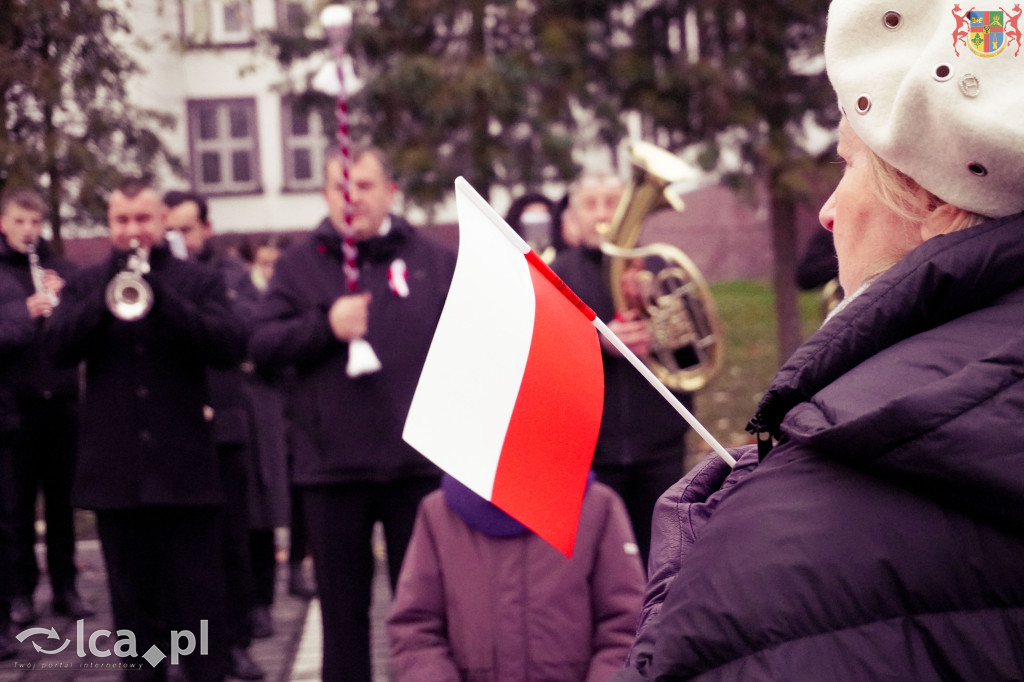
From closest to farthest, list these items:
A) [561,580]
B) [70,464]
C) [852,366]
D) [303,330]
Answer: [852,366]
[561,580]
[303,330]
[70,464]

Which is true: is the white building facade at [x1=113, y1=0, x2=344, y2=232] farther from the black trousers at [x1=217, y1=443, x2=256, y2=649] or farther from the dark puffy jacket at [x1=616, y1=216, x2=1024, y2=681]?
the dark puffy jacket at [x1=616, y1=216, x2=1024, y2=681]

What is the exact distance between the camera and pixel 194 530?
4969mm

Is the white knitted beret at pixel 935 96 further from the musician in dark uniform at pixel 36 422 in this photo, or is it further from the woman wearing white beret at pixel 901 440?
the musician in dark uniform at pixel 36 422

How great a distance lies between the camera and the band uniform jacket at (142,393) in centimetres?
483

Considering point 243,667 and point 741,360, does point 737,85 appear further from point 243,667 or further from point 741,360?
point 243,667

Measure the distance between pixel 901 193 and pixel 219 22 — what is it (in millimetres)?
10809

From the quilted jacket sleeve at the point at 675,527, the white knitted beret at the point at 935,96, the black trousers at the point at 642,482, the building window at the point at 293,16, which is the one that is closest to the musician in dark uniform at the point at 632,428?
the black trousers at the point at 642,482

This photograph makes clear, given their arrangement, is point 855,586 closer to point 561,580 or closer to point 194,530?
point 561,580

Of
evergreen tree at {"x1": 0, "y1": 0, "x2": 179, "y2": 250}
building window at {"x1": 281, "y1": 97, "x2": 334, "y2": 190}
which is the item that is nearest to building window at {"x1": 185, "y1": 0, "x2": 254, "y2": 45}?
evergreen tree at {"x1": 0, "y1": 0, "x2": 179, "y2": 250}

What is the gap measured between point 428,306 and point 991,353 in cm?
368

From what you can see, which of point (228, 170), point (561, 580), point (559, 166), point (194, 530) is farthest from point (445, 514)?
point (228, 170)

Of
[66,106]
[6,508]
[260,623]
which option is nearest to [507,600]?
[260,623]

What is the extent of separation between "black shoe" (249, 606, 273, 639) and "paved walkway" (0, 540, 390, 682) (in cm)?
4

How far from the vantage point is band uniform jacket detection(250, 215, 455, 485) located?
4.52 metres
